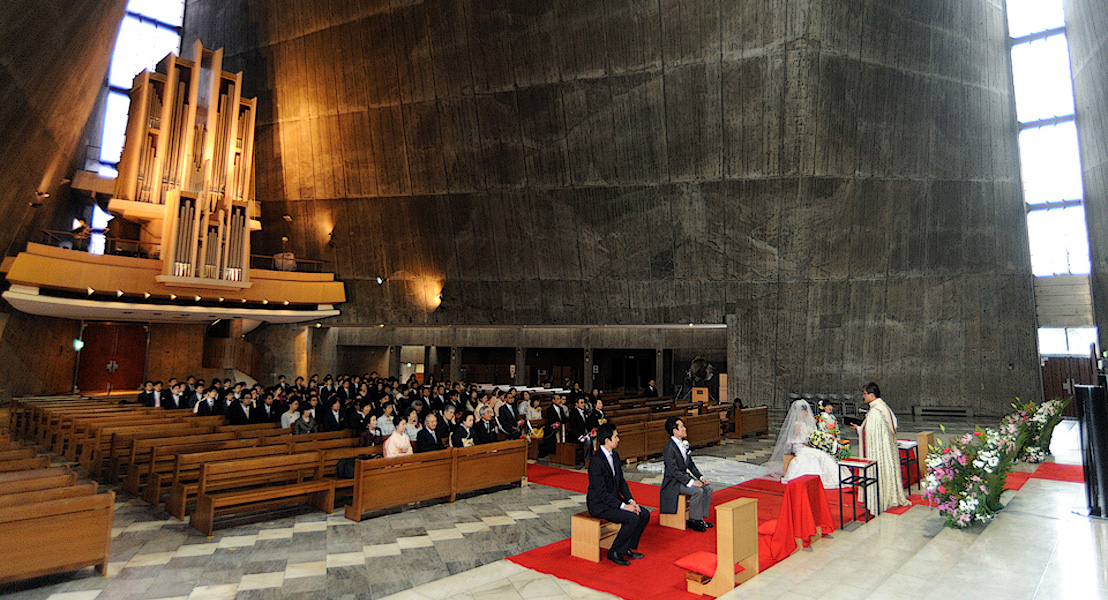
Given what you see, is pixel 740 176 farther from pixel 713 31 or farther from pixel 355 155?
pixel 355 155

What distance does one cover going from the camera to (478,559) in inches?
213

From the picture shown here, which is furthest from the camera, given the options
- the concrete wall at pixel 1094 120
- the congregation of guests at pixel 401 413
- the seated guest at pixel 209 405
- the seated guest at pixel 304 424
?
the concrete wall at pixel 1094 120

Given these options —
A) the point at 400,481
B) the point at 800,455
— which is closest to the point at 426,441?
the point at 400,481

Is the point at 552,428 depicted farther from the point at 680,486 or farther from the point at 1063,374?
the point at 1063,374

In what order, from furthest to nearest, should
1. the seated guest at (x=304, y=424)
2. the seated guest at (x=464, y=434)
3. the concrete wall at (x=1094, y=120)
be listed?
1. the concrete wall at (x=1094, y=120)
2. the seated guest at (x=304, y=424)
3. the seated guest at (x=464, y=434)

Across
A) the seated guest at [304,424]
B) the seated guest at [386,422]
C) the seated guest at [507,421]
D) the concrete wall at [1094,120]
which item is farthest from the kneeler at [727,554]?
the concrete wall at [1094,120]

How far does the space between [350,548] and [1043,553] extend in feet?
19.3

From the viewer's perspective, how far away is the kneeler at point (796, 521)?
201 inches

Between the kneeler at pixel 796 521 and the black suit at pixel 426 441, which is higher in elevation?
the black suit at pixel 426 441

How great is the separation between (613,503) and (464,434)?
12.0 ft

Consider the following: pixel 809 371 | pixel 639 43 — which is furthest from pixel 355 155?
pixel 809 371

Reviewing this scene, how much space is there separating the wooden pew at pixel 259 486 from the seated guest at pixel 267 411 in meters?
3.93

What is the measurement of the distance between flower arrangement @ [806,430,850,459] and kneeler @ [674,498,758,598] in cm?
370

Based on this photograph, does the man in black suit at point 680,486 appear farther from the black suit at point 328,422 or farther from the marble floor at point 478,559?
the black suit at point 328,422
